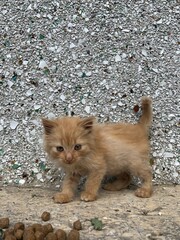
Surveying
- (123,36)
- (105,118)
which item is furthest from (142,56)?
(105,118)

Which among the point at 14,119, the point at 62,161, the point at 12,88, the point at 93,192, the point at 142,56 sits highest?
the point at 142,56

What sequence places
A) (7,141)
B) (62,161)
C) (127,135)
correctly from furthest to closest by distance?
(7,141), (127,135), (62,161)

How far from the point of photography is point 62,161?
3.16m

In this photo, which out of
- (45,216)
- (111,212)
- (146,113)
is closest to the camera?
(45,216)

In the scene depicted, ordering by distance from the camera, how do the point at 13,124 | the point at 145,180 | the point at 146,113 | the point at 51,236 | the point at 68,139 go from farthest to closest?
the point at 13,124 → the point at 146,113 → the point at 145,180 → the point at 68,139 → the point at 51,236

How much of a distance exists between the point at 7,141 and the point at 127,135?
0.95m

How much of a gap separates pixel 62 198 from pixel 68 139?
41cm

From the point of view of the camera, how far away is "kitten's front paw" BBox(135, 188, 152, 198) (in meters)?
3.30

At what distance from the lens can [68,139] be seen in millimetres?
3156

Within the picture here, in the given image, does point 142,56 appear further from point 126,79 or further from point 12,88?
point 12,88

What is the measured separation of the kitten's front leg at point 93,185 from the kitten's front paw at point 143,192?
0.27m

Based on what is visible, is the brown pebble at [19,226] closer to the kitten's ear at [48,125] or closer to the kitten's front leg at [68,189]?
the kitten's front leg at [68,189]

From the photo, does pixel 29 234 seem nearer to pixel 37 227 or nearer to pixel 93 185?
pixel 37 227

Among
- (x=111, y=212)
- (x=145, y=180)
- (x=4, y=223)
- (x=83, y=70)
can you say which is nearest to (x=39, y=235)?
(x=4, y=223)
